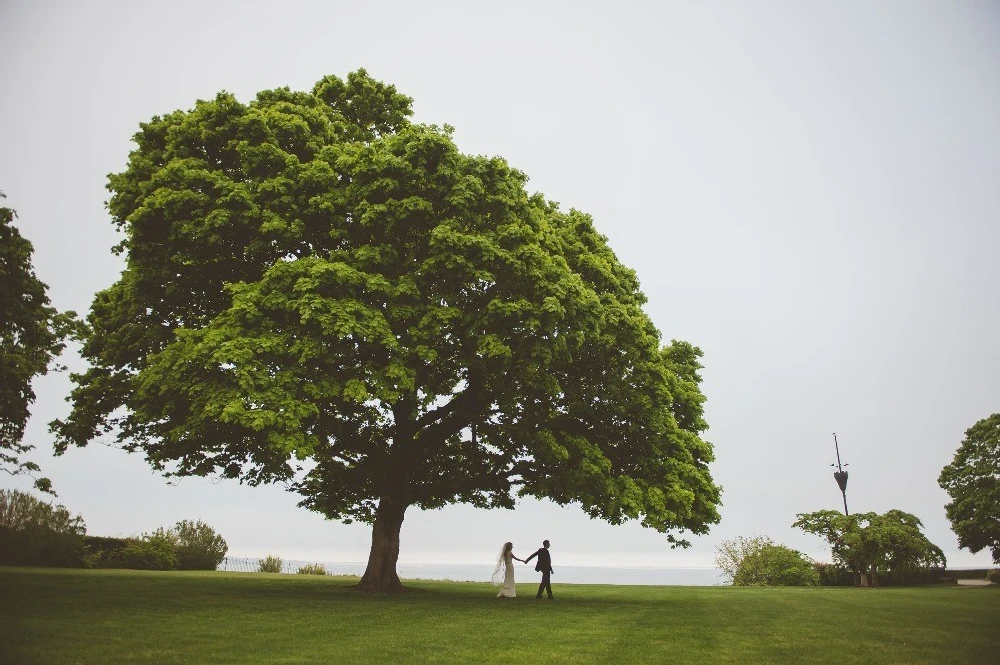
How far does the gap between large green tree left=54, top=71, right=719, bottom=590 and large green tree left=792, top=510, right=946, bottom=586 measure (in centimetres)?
2211

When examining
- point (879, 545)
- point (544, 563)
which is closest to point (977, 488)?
Answer: point (879, 545)

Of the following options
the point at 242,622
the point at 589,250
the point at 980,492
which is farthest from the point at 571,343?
the point at 980,492

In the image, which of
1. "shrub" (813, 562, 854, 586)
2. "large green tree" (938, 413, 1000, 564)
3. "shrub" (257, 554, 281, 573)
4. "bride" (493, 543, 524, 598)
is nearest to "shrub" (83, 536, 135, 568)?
"shrub" (257, 554, 281, 573)

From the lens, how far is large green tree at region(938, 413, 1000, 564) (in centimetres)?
4344

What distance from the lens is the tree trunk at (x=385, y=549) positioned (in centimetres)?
2456

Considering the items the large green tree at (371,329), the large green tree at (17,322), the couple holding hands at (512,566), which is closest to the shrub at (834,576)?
the large green tree at (371,329)

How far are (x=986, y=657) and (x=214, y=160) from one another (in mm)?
24189

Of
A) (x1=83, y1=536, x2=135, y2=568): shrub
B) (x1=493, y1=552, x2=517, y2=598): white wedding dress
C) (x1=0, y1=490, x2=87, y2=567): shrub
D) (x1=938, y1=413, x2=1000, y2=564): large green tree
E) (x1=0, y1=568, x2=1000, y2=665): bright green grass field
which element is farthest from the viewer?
(x1=938, y1=413, x2=1000, y2=564): large green tree

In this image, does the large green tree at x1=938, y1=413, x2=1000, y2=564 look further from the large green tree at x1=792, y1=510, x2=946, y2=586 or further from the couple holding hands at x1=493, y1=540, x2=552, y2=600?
the couple holding hands at x1=493, y1=540, x2=552, y2=600

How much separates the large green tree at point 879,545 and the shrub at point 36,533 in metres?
45.2

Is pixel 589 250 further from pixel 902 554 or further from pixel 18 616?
pixel 902 554

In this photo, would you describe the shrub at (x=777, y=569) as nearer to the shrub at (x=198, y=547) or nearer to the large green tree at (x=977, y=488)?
the large green tree at (x=977, y=488)

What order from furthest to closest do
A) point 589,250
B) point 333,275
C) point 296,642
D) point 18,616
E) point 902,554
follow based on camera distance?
1. point 902,554
2. point 589,250
3. point 333,275
4. point 18,616
5. point 296,642

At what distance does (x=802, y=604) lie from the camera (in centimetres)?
2194
